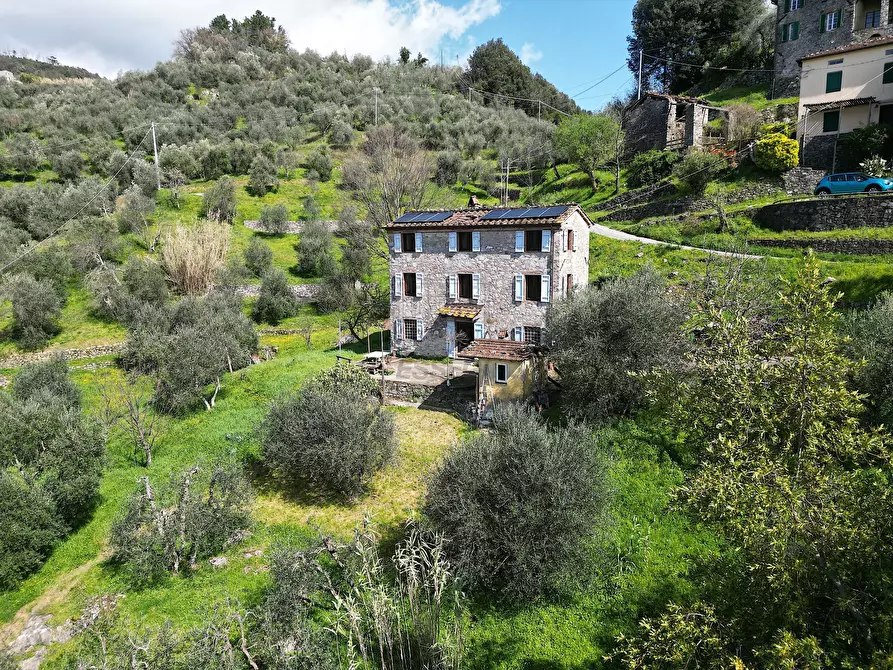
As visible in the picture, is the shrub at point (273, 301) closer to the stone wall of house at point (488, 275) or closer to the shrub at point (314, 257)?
the shrub at point (314, 257)

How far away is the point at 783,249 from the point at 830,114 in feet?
46.5

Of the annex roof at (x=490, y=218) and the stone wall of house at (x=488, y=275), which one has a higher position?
the annex roof at (x=490, y=218)

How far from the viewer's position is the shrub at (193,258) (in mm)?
33781

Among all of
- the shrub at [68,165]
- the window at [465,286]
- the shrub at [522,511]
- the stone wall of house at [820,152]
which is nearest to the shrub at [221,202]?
the shrub at [68,165]

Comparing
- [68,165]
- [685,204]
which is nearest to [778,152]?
[685,204]

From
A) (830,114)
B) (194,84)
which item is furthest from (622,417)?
(194,84)

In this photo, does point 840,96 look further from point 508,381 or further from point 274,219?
point 274,219

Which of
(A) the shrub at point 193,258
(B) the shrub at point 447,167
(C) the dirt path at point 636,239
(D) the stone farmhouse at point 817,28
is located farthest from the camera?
(B) the shrub at point 447,167

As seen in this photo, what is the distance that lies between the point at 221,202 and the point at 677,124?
40.5 m

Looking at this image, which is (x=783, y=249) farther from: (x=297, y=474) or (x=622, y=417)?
(x=297, y=474)

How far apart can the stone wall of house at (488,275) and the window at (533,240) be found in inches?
11.7

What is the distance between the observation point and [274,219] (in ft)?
143

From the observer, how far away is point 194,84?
7944 centimetres

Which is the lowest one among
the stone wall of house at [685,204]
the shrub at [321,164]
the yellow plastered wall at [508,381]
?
the yellow plastered wall at [508,381]
